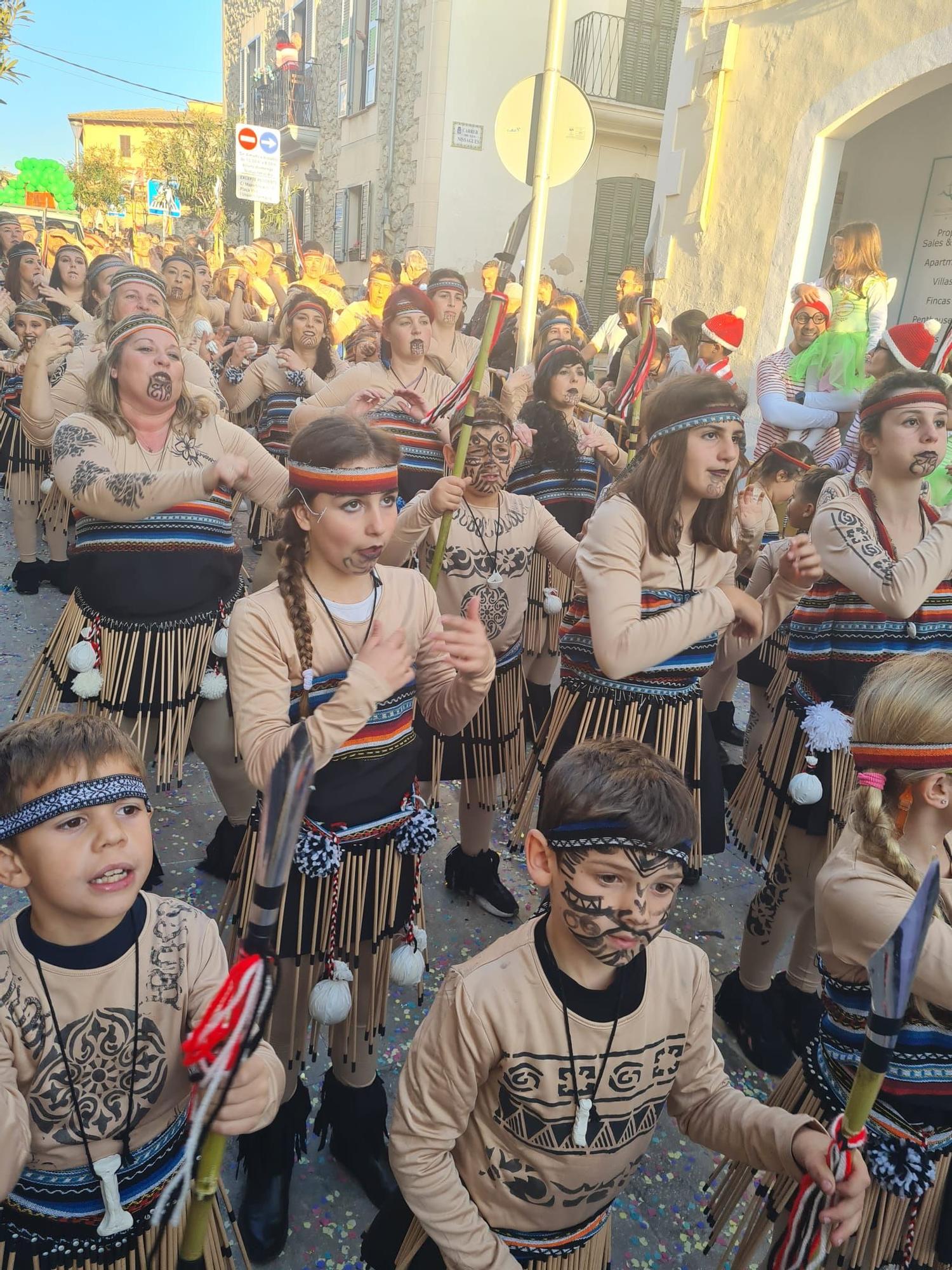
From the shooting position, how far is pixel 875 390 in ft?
9.08

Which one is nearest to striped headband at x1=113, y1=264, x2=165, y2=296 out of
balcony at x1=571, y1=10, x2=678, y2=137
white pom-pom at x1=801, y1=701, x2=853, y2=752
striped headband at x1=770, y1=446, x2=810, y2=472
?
striped headband at x1=770, y1=446, x2=810, y2=472

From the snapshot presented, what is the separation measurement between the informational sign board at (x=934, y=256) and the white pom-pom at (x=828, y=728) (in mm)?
8344

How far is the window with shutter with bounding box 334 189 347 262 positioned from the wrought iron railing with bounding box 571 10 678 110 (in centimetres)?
638

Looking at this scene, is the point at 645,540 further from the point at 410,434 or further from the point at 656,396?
the point at 410,434

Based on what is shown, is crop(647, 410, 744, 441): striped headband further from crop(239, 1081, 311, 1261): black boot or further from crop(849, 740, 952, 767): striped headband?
crop(239, 1081, 311, 1261): black boot

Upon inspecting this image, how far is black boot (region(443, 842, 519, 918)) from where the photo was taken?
3.46 m

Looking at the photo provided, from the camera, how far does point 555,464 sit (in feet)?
14.5

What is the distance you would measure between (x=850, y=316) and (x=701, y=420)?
3.99 meters

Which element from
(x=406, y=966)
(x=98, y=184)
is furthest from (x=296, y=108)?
(x=406, y=966)

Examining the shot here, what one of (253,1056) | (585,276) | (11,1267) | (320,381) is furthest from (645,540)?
(585,276)

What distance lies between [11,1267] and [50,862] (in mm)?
732

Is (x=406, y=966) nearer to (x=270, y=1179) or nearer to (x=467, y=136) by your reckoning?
(x=270, y=1179)

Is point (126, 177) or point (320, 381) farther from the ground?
point (126, 177)

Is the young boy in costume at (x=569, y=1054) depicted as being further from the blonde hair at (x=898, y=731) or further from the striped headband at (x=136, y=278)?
the striped headband at (x=136, y=278)
